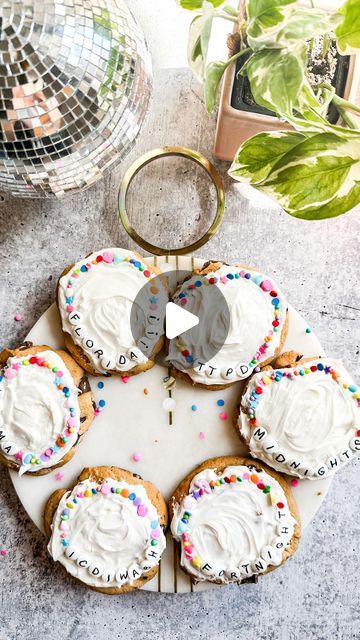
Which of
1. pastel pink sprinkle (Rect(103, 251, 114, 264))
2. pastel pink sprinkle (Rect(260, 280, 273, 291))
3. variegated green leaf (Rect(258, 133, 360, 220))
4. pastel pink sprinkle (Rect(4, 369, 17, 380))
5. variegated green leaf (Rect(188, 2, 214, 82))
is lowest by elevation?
pastel pink sprinkle (Rect(4, 369, 17, 380))

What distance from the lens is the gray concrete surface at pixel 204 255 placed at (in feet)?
4.60

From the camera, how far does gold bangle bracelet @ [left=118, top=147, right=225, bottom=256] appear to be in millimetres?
1381

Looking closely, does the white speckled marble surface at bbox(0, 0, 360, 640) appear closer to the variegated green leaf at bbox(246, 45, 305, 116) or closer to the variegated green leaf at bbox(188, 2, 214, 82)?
the variegated green leaf at bbox(188, 2, 214, 82)

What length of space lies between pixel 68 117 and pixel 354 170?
1.25 feet

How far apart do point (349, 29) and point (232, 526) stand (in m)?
0.87

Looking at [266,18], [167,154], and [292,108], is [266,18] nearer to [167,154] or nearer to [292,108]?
[292,108]

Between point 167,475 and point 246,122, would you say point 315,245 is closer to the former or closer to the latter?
point 246,122

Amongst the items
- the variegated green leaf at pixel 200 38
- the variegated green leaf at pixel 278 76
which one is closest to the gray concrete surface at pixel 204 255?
the variegated green leaf at pixel 200 38

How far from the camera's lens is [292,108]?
83 cm

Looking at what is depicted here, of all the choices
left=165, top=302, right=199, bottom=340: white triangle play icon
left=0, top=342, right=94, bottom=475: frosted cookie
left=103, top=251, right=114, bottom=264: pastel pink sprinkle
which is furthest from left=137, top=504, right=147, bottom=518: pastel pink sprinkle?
left=103, top=251, right=114, bottom=264: pastel pink sprinkle

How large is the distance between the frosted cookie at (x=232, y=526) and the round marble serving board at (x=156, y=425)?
0.07 meters

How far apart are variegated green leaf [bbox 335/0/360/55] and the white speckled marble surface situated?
0.58m

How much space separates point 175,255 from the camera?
1.36 meters
